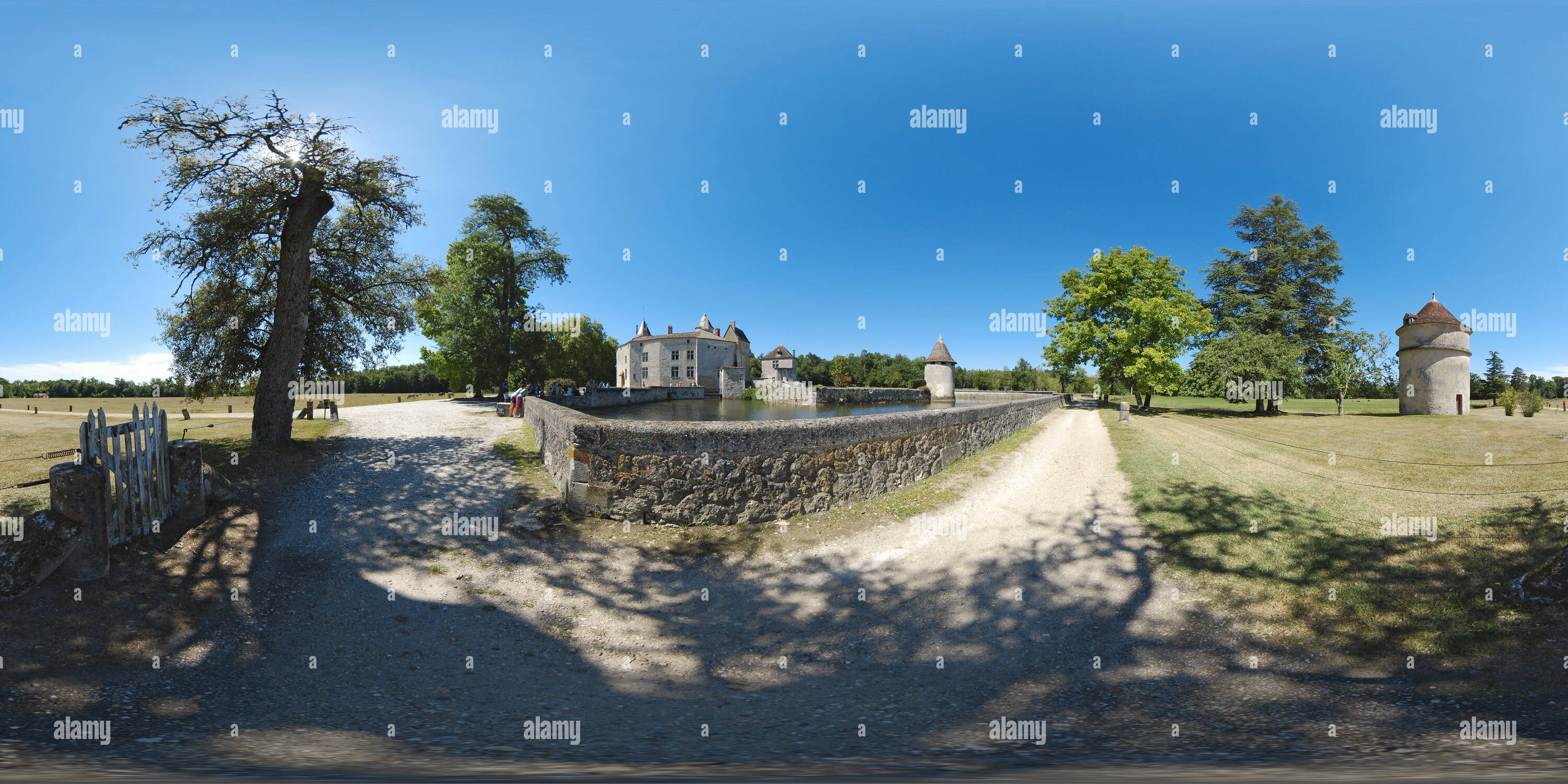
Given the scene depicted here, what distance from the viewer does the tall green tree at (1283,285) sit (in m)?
34.5

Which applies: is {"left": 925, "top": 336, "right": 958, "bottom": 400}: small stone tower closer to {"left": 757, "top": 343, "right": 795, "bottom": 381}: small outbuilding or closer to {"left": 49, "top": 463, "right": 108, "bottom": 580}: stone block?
{"left": 757, "top": 343, "right": 795, "bottom": 381}: small outbuilding

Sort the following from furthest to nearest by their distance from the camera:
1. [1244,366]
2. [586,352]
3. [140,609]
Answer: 1. [586,352]
2. [1244,366]
3. [140,609]

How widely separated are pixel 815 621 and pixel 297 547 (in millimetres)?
6946

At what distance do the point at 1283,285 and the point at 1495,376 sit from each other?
142 feet

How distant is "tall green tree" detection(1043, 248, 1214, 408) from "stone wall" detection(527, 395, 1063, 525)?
25617mm

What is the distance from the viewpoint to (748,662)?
4988 mm

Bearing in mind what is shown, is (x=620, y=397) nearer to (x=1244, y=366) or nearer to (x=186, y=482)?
(x=186, y=482)

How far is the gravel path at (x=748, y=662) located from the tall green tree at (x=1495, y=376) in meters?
65.3

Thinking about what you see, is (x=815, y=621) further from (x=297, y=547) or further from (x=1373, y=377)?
(x=1373, y=377)

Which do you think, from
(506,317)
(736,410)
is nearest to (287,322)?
(506,317)

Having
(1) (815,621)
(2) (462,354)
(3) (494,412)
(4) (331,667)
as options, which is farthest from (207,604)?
(2) (462,354)

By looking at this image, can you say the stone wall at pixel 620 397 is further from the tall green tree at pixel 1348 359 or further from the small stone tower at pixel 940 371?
the tall green tree at pixel 1348 359

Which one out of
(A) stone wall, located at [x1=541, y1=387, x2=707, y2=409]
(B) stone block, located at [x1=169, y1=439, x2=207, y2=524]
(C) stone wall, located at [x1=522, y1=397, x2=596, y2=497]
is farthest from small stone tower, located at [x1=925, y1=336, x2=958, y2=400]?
(B) stone block, located at [x1=169, y1=439, x2=207, y2=524]

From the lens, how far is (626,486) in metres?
8.20
